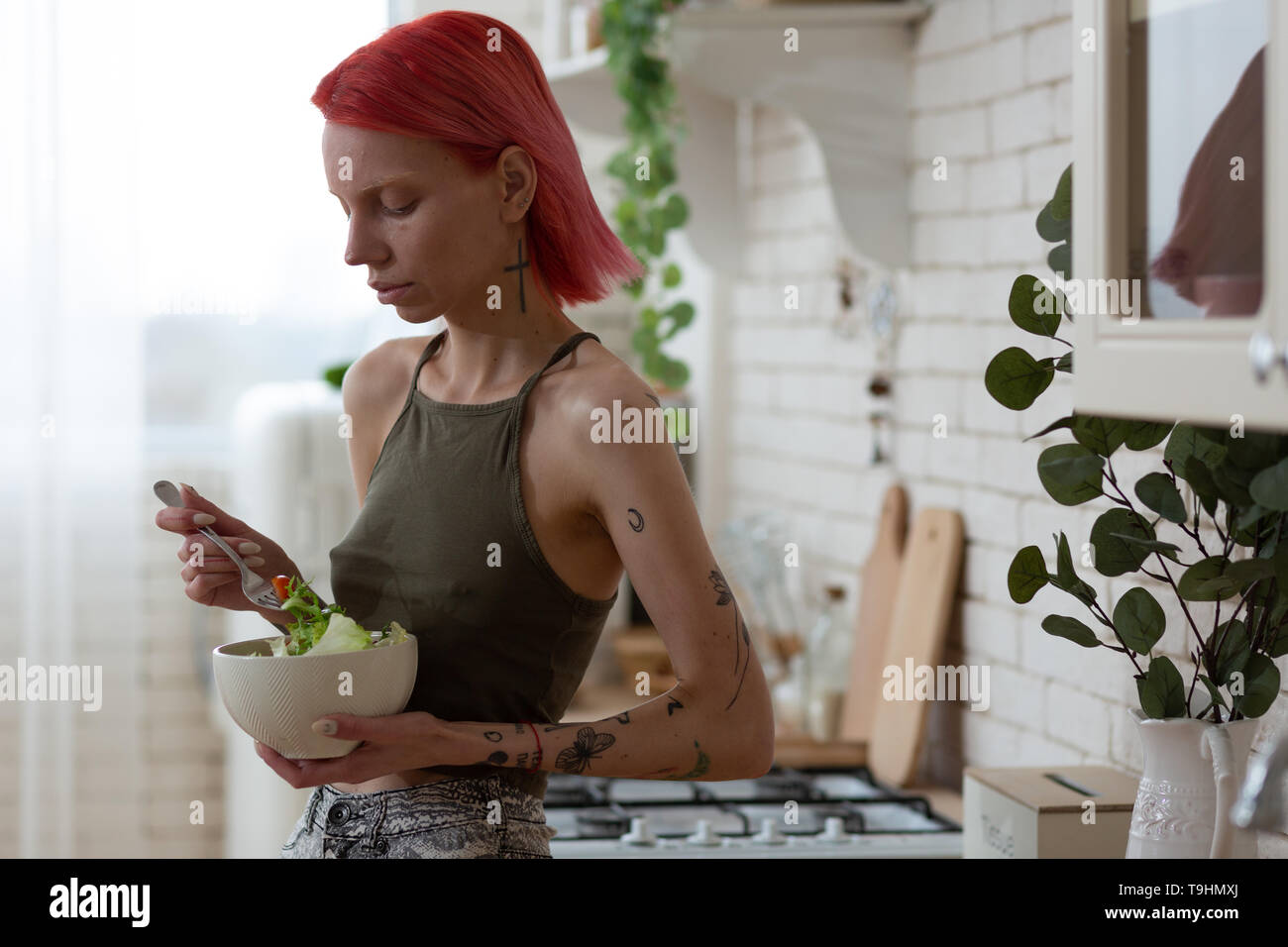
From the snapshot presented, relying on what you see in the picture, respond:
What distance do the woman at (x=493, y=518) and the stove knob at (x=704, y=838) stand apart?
72 centimetres

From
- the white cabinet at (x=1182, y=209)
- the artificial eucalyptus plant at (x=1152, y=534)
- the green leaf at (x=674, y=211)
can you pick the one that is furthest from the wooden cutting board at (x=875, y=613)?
the white cabinet at (x=1182, y=209)

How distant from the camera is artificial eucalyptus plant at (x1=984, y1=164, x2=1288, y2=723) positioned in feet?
3.84

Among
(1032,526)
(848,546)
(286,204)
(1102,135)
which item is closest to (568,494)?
(1102,135)

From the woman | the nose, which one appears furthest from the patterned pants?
the nose

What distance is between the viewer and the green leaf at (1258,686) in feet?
3.92

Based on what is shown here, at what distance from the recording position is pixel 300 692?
106cm

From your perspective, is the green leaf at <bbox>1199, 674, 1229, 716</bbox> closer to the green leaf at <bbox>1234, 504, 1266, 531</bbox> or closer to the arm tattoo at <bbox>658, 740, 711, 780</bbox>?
Result: the green leaf at <bbox>1234, 504, 1266, 531</bbox>

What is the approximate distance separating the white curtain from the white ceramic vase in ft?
8.18

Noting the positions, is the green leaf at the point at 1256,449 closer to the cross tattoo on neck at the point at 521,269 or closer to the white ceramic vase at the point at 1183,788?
the white ceramic vase at the point at 1183,788

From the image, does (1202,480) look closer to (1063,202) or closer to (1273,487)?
(1273,487)

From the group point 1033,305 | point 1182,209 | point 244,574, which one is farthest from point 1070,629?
point 244,574

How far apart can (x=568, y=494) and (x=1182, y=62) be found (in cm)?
56

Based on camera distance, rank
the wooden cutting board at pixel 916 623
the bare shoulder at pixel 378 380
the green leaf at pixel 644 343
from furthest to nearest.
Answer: the green leaf at pixel 644 343 → the wooden cutting board at pixel 916 623 → the bare shoulder at pixel 378 380
